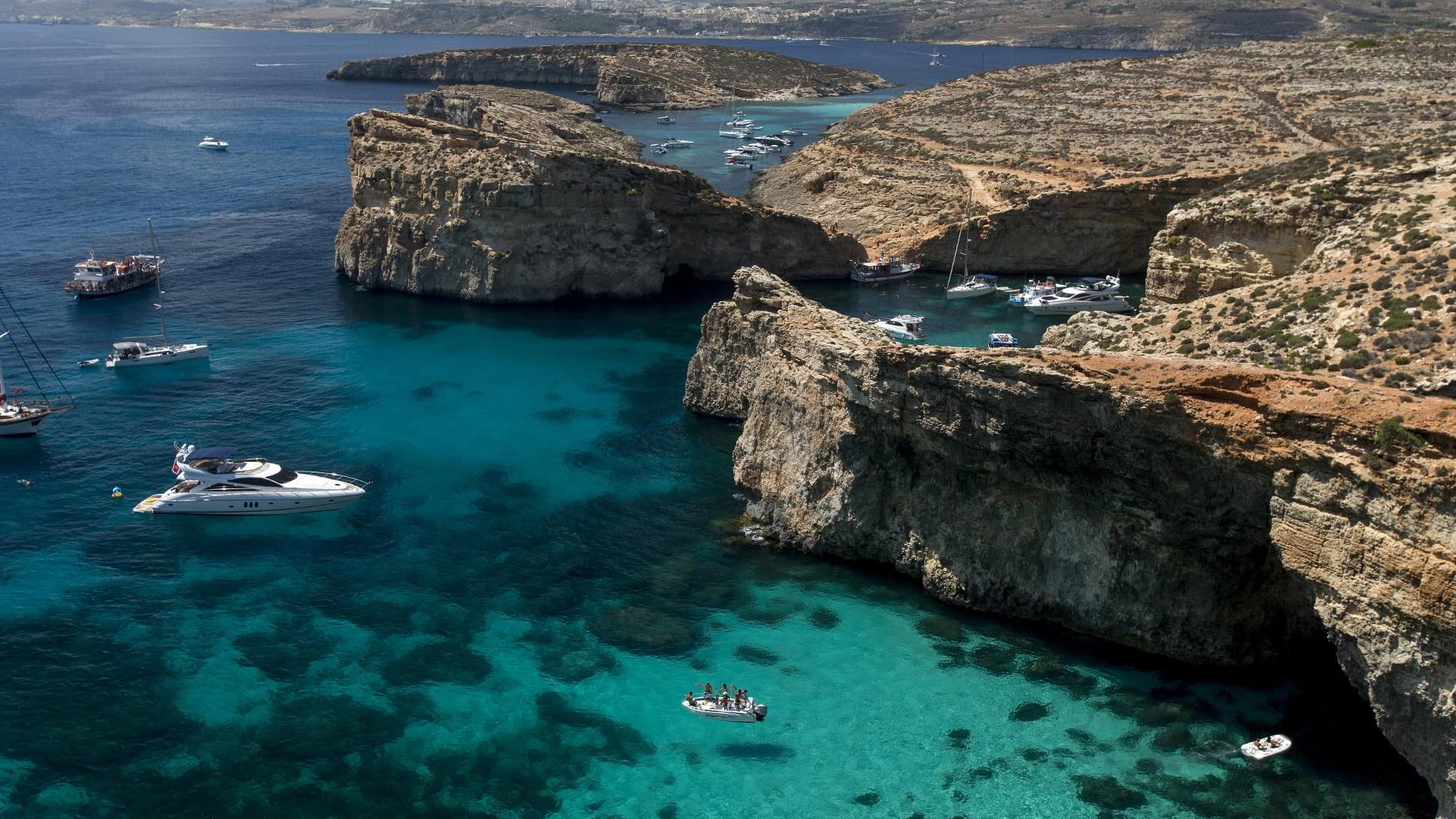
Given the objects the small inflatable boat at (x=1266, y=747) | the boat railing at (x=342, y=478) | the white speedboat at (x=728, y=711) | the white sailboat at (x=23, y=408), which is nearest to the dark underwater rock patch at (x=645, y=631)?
the white speedboat at (x=728, y=711)

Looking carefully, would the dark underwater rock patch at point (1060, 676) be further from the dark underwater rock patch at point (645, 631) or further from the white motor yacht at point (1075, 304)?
the white motor yacht at point (1075, 304)

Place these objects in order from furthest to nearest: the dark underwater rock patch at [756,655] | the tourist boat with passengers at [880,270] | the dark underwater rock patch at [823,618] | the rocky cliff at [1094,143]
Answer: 1. the tourist boat with passengers at [880,270]
2. the rocky cliff at [1094,143]
3. the dark underwater rock patch at [823,618]
4. the dark underwater rock patch at [756,655]

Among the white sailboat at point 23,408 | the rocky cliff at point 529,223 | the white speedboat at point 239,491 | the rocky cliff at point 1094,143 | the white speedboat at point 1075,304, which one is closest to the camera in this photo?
the white speedboat at point 239,491

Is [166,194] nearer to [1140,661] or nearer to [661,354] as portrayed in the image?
[661,354]

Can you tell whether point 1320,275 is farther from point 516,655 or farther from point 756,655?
point 516,655

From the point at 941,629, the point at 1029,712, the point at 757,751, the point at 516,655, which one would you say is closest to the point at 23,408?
the point at 516,655

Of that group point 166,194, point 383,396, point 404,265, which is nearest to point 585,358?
point 383,396
